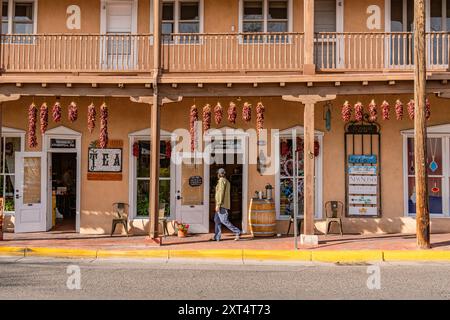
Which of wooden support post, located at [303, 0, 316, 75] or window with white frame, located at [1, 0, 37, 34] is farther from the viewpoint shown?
window with white frame, located at [1, 0, 37, 34]

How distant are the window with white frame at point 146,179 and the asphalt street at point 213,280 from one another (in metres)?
3.72

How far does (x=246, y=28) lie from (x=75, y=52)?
4.98 meters

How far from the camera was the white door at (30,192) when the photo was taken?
43.4 feet

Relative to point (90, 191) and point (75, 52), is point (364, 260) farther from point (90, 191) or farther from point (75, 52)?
point (75, 52)

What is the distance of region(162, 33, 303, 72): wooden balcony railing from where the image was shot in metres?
13.1

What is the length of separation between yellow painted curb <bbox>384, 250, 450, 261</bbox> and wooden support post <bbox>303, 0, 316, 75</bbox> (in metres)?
4.75

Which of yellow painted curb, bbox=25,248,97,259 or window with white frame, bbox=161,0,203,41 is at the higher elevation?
window with white frame, bbox=161,0,203,41

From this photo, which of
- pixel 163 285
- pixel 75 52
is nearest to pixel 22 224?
pixel 75 52

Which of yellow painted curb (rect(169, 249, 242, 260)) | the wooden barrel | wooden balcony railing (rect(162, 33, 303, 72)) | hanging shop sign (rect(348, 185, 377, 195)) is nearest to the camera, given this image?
yellow painted curb (rect(169, 249, 242, 260))

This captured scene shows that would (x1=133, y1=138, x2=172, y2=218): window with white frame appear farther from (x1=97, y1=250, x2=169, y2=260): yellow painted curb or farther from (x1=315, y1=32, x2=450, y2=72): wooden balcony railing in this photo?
(x1=315, y1=32, x2=450, y2=72): wooden balcony railing

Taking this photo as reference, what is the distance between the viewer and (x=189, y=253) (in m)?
10.3

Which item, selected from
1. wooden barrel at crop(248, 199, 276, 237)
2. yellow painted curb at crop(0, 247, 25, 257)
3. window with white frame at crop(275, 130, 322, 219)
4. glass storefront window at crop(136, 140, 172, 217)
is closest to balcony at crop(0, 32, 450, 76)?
window with white frame at crop(275, 130, 322, 219)

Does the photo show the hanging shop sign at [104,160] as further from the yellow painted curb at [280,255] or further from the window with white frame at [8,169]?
the yellow painted curb at [280,255]
